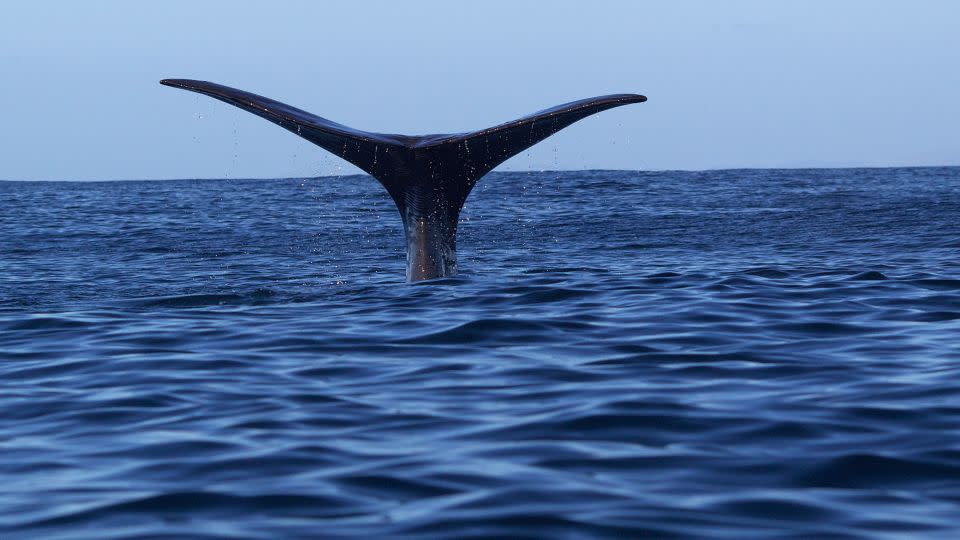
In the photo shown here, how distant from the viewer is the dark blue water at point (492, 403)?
5297 millimetres

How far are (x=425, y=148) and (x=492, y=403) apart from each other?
5246 millimetres

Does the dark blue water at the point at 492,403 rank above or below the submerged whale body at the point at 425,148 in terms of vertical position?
below

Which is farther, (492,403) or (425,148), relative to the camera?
(425,148)

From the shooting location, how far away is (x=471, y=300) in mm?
13086

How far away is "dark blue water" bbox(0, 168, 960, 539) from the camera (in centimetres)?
Result: 530

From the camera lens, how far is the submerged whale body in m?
11.8

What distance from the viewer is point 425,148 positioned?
12.5 meters

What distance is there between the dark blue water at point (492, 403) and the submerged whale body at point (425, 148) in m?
0.97

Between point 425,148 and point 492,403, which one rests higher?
point 425,148

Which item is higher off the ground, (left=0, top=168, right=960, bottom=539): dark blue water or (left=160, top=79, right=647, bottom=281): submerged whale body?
(left=160, top=79, right=647, bottom=281): submerged whale body

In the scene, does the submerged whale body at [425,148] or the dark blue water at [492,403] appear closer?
the dark blue water at [492,403]

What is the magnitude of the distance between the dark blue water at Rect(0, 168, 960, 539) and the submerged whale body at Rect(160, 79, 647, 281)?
97 cm

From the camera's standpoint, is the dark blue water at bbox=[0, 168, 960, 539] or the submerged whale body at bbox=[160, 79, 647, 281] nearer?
the dark blue water at bbox=[0, 168, 960, 539]

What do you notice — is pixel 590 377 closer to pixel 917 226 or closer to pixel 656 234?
pixel 656 234
